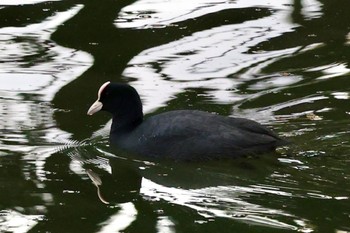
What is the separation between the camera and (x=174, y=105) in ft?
31.6

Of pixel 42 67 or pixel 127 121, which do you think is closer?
pixel 127 121

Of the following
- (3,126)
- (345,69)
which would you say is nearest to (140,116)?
(3,126)

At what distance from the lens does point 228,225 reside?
6.69 m

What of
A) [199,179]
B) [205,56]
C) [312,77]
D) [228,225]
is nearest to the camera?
[228,225]

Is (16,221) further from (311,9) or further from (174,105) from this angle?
(311,9)

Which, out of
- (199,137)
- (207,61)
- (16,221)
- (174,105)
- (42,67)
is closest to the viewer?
(16,221)

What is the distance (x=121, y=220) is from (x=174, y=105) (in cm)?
285

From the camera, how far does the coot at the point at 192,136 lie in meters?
8.30

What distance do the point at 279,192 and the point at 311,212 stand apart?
0.47 m

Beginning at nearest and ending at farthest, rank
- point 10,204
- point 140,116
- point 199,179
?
point 10,204, point 199,179, point 140,116

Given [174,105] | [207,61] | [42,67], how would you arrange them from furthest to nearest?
[207,61] < [42,67] < [174,105]

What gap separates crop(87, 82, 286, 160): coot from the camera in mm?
8297

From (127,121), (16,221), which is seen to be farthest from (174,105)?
(16,221)

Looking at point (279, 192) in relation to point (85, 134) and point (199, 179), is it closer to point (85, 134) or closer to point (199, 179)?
point (199, 179)
